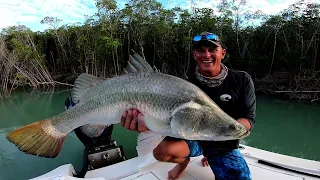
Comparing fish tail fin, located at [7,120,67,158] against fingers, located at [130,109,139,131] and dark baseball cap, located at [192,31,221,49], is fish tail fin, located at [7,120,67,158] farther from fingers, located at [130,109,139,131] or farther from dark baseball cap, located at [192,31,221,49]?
dark baseball cap, located at [192,31,221,49]

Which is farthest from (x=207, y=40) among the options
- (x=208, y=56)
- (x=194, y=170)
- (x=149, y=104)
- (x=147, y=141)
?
(x=194, y=170)

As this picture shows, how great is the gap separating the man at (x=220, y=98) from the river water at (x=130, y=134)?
10.7 ft

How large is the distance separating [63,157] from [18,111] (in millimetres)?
8535

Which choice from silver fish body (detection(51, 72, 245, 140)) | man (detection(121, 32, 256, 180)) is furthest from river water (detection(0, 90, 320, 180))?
silver fish body (detection(51, 72, 245, 140))

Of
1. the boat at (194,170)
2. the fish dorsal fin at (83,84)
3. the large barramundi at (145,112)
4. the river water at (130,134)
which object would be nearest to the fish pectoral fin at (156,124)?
the large barramundi at (145,112)

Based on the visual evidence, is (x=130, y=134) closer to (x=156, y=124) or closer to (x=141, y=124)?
(x=141, y=124)

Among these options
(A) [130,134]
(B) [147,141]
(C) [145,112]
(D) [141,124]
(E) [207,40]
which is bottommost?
(A) [130,134]

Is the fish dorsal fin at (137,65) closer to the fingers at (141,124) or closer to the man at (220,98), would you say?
the fingers at (141,124)

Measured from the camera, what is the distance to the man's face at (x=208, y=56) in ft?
7.65

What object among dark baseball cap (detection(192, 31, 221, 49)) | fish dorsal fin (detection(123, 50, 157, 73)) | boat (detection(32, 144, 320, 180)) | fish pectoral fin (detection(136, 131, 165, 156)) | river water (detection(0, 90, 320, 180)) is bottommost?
river water (detection(0, 90, 320, 180))

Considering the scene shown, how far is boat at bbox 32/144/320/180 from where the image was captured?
2.96 m

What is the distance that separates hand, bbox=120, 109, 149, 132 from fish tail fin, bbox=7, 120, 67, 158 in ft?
1.60

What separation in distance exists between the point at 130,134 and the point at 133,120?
20.0 feet

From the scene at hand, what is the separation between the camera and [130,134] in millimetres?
7871
